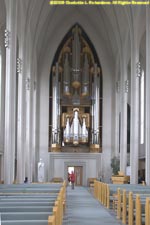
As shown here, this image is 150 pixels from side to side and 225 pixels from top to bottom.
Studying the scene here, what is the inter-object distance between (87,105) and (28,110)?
9.02 m

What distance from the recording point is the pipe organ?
4172 cm

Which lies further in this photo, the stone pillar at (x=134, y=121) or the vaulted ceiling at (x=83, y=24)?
the vaulted ceiling at (x=83, y=24)

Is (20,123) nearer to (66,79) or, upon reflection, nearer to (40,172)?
(40,172)

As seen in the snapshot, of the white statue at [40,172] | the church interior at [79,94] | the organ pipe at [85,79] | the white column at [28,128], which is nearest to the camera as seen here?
the white column at [28,128]

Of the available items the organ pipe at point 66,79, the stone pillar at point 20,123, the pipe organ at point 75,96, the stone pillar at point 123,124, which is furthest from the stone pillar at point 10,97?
the organ pipe at point 66,79

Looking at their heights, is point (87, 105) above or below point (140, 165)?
above

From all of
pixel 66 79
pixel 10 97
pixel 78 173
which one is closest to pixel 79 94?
pixel 66 79

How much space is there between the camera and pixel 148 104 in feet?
85.1

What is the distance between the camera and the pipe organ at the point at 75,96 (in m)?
41.7

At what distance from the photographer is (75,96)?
42594 mm

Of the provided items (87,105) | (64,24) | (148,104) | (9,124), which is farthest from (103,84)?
(9,124)

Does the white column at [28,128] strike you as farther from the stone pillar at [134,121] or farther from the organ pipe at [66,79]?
the stone pillar at [134,121]

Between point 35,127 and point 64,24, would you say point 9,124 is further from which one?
point 64,24

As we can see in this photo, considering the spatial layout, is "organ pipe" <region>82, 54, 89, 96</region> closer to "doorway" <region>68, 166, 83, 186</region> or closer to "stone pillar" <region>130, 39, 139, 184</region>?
"doorway" <region>68, 166, 83, 186</region>
